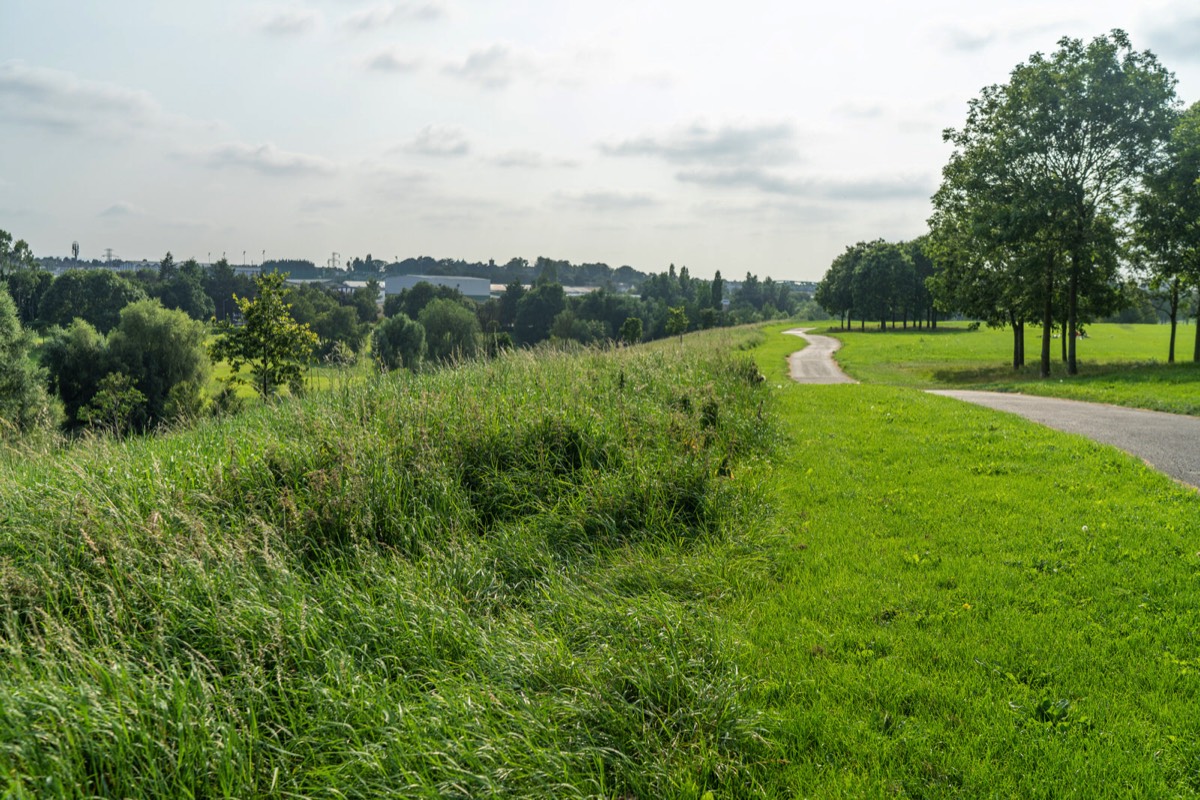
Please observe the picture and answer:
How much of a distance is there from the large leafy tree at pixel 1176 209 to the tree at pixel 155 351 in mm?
52002

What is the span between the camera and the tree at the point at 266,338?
29.9 meters

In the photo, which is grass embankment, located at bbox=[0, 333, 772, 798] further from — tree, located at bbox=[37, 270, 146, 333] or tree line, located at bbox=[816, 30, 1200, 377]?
tree, located at bbox=[37, 270, 146, 333]

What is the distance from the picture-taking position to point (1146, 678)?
4.30 metres

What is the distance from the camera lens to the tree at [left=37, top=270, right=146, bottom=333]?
76.8 meters

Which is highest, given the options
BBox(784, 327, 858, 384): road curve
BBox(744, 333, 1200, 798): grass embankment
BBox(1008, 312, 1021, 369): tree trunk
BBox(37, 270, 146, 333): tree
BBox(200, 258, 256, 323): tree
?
BBox(200, 258, 256, 323): tree

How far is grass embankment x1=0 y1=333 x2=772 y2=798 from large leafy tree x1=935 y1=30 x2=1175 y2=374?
23500 mm

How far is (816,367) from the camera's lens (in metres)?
34.2

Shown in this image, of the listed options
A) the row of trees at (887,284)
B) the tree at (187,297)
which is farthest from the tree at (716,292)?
the tree at (187,297)

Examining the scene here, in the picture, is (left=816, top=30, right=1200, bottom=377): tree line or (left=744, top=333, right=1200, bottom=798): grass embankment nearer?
(left=744, top=333, right=1200, bottom=798): grass embankment

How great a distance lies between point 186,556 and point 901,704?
187 inches

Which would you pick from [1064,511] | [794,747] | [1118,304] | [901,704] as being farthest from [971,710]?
[1118,304]

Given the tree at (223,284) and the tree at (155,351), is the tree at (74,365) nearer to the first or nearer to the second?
the tree at (155,351)

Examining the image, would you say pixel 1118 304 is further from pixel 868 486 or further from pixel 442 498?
pixel 442 498

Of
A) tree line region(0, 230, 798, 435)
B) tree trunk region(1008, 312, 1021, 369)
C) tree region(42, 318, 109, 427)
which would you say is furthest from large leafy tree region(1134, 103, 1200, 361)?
tree region(42, 318, 109, 427)
